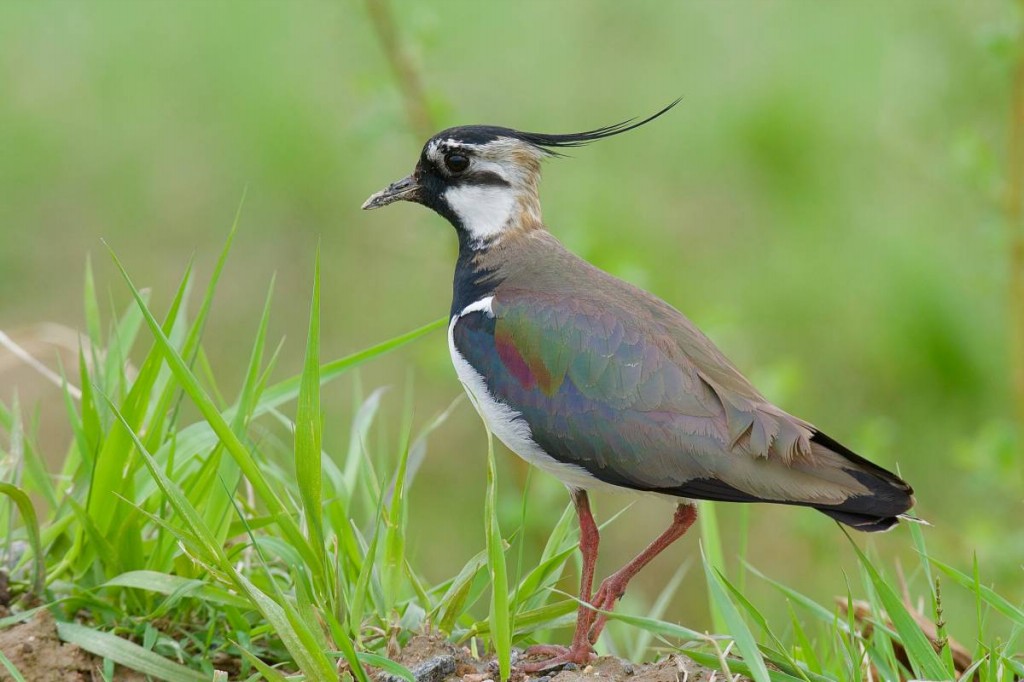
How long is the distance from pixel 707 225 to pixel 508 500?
325cm

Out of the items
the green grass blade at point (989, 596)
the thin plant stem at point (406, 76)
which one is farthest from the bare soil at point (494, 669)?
the thin plant stem at point (406, 76)

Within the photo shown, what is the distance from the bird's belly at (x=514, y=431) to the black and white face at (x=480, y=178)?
0.79 metres

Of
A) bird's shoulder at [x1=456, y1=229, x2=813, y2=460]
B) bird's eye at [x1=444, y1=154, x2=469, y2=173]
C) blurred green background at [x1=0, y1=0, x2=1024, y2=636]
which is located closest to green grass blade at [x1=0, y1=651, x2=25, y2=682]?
bird's shoulder at [x1=456, y1=229, x2=813, y2=460]

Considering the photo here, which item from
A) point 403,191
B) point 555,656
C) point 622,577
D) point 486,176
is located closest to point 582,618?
point 555,656

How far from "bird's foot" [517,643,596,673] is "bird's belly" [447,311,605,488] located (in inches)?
20.1

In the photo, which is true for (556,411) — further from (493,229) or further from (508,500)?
(508,500)

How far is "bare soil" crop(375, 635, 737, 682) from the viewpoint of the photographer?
3.60 meters

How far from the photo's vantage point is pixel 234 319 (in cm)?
898

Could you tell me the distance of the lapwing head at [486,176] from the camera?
16.4 feet

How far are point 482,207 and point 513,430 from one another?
1.11 meters

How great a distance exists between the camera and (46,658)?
3756 millimetres

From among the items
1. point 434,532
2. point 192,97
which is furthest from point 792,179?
→ point 192,97

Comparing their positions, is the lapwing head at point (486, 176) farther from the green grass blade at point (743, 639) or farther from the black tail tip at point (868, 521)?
the green grass blade at point (743, 639)

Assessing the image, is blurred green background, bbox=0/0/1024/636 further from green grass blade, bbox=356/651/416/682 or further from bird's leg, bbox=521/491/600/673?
green grass blade, bbox=356/651/416/682
